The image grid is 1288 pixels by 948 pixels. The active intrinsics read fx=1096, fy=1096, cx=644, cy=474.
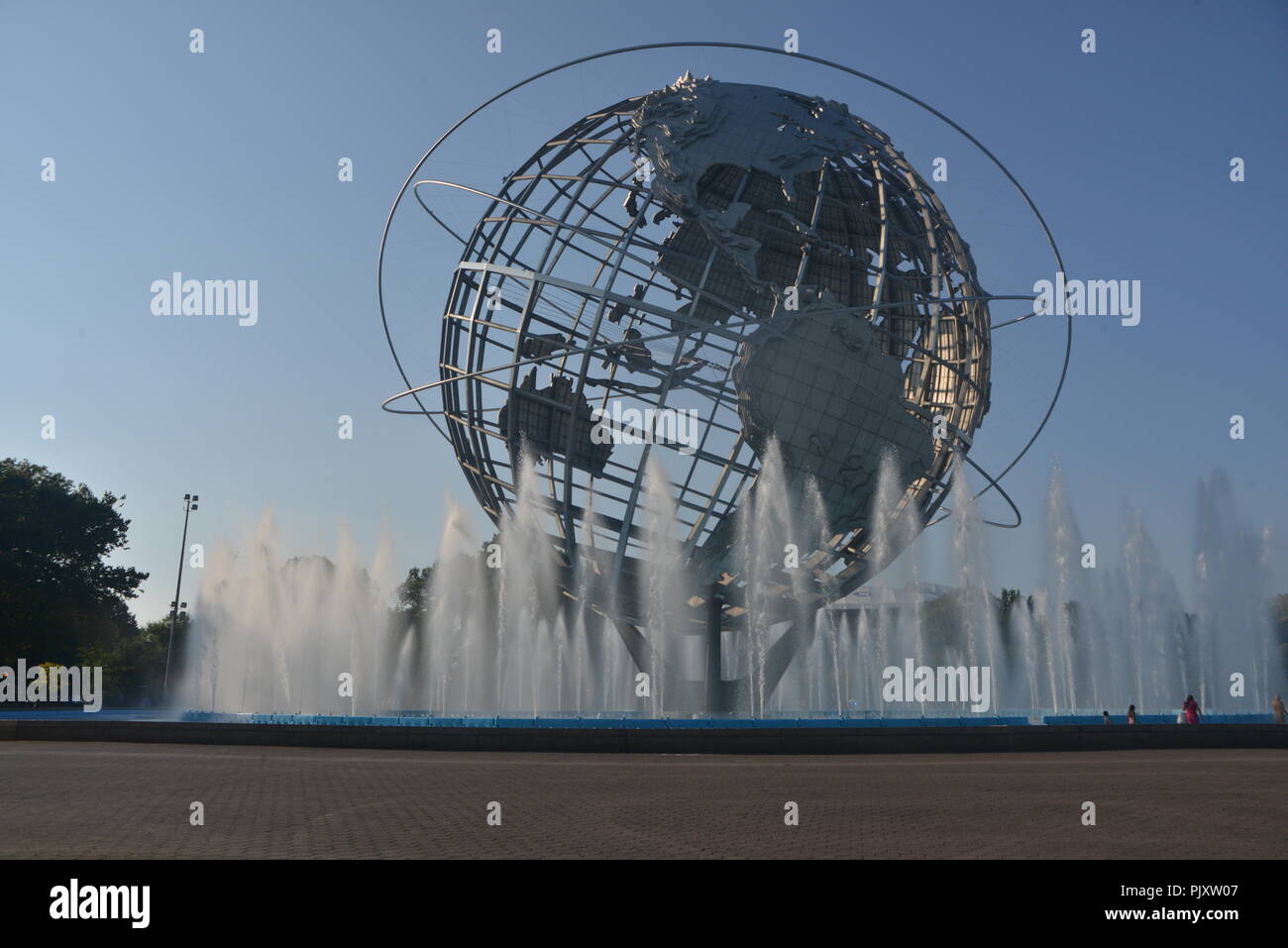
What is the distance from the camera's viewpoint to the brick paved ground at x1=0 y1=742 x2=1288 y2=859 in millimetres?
6875

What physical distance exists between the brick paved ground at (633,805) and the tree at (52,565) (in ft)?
86.5

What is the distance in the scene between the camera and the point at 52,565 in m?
39.5

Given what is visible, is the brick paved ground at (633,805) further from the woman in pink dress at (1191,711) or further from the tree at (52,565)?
the tree at (52,565)

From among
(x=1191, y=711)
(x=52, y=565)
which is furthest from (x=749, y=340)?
(x=52, y=565)

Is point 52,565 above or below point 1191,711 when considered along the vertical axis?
above

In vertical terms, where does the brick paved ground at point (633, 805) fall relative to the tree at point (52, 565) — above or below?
below

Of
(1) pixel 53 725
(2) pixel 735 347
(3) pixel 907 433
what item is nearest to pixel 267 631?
(1) pixel 53 725

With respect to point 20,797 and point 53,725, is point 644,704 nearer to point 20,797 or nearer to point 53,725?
point 53,725

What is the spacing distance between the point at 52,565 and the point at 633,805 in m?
37.1

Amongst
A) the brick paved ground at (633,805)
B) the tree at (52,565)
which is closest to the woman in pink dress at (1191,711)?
the brick paved ground at (633,805)

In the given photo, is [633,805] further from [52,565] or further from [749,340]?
[52,565]

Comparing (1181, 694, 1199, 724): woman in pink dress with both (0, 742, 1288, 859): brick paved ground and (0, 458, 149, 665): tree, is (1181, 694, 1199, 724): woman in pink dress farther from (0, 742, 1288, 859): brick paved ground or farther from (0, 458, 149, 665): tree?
(0, 458, 149, 665): tree

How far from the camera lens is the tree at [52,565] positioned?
122 ft

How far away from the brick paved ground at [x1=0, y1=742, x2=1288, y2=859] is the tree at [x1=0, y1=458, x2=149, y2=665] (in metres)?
26.4
